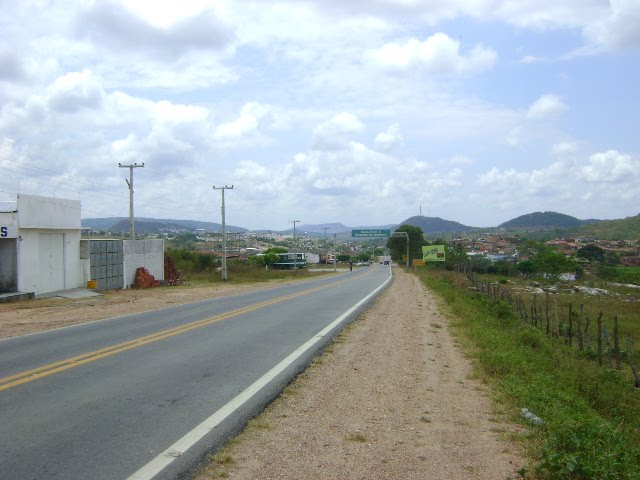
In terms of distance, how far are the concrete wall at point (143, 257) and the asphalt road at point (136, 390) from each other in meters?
20.9

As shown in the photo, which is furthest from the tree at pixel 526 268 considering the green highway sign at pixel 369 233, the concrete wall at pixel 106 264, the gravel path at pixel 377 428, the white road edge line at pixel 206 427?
the white road edge line at pixel 206 427

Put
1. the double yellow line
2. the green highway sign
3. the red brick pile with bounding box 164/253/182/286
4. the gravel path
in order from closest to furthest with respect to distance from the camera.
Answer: the gravel path
the double yellow line
the red brick pile with bounding box 164/253/182/286
the green highway sign

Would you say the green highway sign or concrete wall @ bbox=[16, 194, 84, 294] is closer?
concrete wall @ bbox=[16, 194, 84, 294]

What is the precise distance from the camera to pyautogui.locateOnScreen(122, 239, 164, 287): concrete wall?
3672cm

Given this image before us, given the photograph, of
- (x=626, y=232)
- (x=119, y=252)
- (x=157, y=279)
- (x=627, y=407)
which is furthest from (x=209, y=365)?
(x=626, y=232)

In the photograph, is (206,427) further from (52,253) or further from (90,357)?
(52,253)

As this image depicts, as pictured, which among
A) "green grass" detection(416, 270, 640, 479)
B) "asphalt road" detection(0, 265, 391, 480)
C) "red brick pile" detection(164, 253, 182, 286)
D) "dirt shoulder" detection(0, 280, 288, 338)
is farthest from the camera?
"red brick pile" detection(164, 253, 182, 286)

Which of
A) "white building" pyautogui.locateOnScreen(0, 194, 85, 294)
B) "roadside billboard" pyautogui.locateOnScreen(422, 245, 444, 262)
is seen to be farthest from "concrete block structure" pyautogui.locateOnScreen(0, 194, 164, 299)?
"roadside billboard" pyautogui.locateOnScreen(422, 245, 444, 262)

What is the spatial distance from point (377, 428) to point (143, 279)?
32567mm

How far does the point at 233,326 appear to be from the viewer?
15930mm

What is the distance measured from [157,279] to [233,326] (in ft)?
85.1

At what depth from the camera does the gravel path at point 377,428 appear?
18.4 ft

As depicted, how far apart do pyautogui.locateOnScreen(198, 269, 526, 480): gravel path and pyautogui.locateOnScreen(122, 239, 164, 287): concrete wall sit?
27.4m

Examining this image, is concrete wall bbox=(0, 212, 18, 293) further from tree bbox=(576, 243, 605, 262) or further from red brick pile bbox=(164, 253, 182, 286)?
tree bbox=(576, 243, 605, 262)
